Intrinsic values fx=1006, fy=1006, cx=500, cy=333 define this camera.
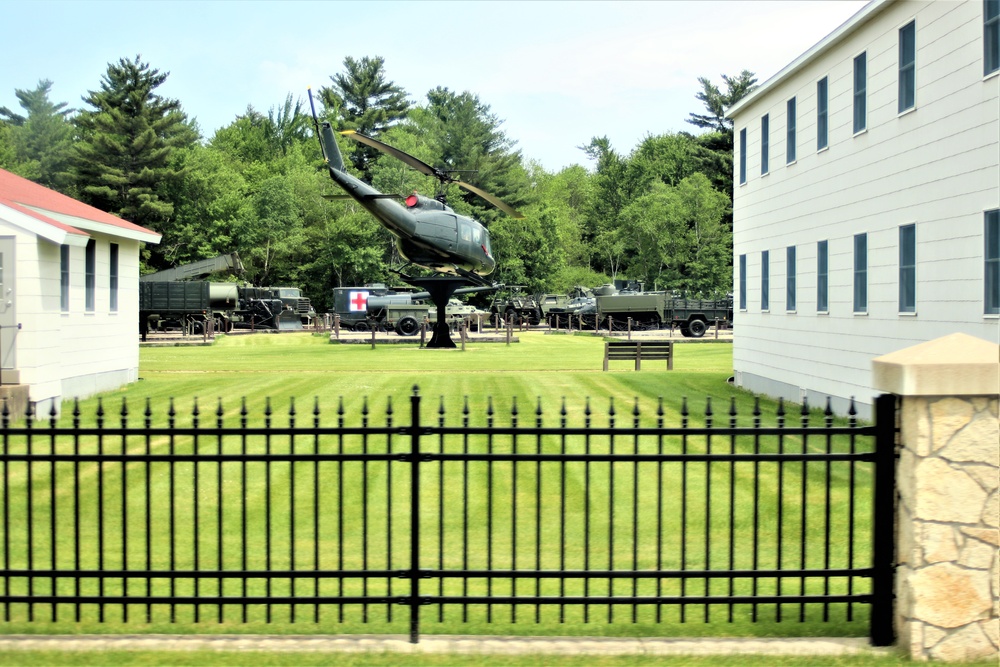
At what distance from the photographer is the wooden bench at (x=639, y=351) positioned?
28.1 metres

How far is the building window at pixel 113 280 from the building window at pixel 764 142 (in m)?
15.1

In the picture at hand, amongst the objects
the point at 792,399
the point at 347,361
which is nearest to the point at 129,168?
the point at 347,361

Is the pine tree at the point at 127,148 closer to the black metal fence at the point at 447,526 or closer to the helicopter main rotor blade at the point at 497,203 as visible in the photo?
the helicopter main rotor blade at the point at 497,203

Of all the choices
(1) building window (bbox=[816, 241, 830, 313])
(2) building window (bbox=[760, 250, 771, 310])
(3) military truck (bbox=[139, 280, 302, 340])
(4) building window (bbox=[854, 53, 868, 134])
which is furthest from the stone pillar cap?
(3) military truck (bbox=[139, 280, 302, 340])

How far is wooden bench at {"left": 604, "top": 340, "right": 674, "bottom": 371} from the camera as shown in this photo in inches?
1106

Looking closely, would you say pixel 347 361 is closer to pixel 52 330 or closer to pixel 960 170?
pixel 52 330

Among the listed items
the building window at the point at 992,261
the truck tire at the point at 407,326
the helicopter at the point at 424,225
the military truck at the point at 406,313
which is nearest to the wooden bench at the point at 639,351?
the helicopter at the point at 424,225

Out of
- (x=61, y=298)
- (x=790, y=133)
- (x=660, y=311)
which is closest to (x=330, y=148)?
(x=61, y=298)

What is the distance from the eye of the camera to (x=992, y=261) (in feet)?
41.6

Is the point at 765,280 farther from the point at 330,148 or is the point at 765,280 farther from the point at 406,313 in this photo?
the point at 406,313

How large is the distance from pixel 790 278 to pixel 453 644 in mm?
16575

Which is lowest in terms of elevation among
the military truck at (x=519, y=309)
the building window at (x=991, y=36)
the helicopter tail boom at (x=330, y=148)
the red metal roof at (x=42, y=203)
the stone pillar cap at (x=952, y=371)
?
the stone pillar cap at (x=952, y=371)

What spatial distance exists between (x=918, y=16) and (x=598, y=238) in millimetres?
79524

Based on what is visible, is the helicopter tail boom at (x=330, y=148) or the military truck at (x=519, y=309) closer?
the helicopter tail boom at (x=330, y=148)
